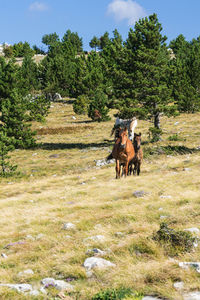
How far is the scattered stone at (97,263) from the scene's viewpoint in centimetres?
540

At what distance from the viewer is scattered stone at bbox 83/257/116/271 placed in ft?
17.7

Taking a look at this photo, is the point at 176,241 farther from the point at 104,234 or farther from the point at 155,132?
the point at 155,132

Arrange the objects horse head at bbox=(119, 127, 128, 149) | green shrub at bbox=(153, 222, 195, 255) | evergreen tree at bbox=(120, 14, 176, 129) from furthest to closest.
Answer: evergreen tree at bbox=(120, 14, 176, 129) → horse head at bbox=(119, 127, 128, 149) → green shrub at bbox=(153, 222, 195, 255)

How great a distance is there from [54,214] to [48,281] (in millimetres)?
5256

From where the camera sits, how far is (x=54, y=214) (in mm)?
10250

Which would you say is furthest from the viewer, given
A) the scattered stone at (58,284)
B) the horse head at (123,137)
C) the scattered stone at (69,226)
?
the horse head at (123,137)

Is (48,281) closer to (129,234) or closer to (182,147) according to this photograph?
(129,234)

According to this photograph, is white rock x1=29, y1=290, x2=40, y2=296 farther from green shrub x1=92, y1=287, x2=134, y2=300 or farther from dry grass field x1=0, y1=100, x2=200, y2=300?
green shrub x1=92, y1=287, x2=134, y2=300

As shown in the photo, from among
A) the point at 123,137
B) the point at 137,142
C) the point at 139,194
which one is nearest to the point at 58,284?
the point at 139,194

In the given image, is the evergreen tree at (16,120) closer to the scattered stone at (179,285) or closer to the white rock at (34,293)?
the white rock at (34,293)

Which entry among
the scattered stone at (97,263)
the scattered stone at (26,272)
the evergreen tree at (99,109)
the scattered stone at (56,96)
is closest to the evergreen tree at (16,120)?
the evergreen tree at (99,109)

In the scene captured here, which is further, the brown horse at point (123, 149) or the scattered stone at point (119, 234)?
the brown horse at point (123, 149)

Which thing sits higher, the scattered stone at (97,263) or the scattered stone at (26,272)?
the scattered stone at (97,263)

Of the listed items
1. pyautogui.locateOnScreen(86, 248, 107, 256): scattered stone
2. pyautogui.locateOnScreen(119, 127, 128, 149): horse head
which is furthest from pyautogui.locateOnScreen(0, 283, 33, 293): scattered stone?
pyautogui.locateOnScreen(119, 127, 128, 149): horse head
